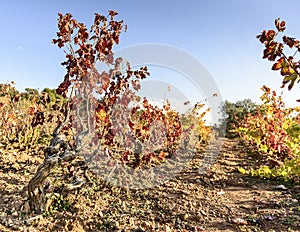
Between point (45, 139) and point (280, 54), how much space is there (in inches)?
228

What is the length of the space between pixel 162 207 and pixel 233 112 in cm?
1830

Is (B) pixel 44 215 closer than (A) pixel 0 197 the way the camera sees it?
Yes

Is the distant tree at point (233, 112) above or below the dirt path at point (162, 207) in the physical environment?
above

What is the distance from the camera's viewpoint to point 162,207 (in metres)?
3.30

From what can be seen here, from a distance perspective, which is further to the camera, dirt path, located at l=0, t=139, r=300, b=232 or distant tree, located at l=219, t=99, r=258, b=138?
distant tree, located at l=219, t=99, r=258, b=138

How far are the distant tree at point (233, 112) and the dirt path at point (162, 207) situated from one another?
473 inches

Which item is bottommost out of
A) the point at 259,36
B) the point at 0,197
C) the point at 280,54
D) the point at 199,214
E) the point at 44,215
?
the point at 199,214

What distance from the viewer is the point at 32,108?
577cm

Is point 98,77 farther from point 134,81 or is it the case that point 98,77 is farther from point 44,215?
point 44,215

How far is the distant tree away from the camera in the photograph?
55.7 ft

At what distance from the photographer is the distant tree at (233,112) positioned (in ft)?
55.7

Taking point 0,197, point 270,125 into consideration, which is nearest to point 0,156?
point 0,197

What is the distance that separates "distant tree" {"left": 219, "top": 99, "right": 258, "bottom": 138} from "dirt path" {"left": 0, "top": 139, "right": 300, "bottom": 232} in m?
12.0

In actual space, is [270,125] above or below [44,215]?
above
